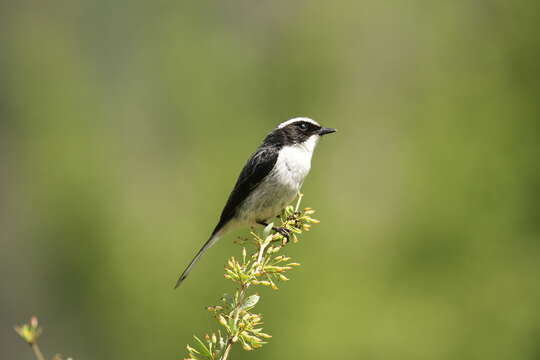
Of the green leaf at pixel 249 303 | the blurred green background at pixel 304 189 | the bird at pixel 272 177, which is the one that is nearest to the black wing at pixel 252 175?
the bird at pixel 272 177

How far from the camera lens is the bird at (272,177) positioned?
14.6ft

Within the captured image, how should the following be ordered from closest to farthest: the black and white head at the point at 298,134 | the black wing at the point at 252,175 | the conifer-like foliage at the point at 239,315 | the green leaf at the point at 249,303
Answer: the conifer-like foliage at the point at 239,315, the green leaf at the point at 249,303, the black wing at the point at 252,175, the black and white head at the point at 298,134

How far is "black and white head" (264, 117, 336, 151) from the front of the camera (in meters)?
4.79

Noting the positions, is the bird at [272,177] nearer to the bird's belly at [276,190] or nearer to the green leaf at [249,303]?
the bird's belly at [276,190]

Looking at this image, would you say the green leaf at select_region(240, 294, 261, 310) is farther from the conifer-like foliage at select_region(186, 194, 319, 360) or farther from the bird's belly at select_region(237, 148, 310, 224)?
the bird's belly at select_region(237, 148, 310, 224)

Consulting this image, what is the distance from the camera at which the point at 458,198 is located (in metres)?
9.52

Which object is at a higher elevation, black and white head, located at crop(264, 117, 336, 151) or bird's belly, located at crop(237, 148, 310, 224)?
black and white head, located at crop(264, 117, 336, 151)

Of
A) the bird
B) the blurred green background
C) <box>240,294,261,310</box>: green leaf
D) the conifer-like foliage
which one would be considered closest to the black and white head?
the bird

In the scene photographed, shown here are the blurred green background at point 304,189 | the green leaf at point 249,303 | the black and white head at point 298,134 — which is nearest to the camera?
the green leaf at point 249,303

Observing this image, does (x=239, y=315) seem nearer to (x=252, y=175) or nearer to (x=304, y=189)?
(x=252, y=175)

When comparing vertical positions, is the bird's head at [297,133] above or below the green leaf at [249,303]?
above

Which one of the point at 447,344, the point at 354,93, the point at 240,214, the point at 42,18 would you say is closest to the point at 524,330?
the point at 447,344

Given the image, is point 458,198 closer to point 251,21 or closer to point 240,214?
point 240,214

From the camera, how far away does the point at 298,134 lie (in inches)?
190
